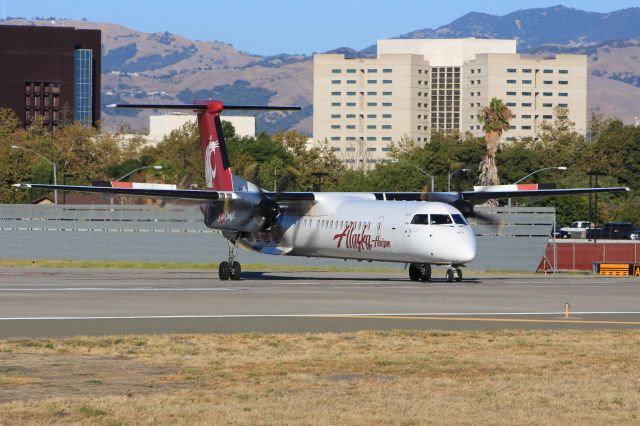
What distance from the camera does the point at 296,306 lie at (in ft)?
100

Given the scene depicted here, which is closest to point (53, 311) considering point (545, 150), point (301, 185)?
point (301, 185)

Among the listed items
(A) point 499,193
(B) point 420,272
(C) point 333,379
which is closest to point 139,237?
(A) point 499,193

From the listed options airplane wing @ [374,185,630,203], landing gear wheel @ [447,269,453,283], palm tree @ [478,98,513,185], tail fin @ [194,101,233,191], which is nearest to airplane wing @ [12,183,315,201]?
tail fin @ [194,101,233,191]

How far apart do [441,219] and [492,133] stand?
65.5 metres

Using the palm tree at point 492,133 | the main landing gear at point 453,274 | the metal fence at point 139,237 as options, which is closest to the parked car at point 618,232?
the palm tree at point 492,133

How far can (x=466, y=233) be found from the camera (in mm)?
41375

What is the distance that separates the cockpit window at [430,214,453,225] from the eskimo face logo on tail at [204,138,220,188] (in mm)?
11205

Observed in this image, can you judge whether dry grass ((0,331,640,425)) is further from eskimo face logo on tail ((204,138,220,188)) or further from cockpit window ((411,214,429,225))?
eskimo face logo on tail ((204,138,220,188))

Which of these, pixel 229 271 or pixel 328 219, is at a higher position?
pixel 328 219

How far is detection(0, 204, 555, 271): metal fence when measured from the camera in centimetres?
7850

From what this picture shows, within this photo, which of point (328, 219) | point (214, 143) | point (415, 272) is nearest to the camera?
point (415, 272)

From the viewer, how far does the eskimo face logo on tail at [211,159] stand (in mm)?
49594

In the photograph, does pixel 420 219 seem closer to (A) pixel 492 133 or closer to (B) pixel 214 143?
(B) pixel 214 143

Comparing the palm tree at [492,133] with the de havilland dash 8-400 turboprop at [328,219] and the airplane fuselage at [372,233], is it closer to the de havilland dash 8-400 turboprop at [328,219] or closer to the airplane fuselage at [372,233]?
the de havilland dash 8-400 turboprop at [328,219]
